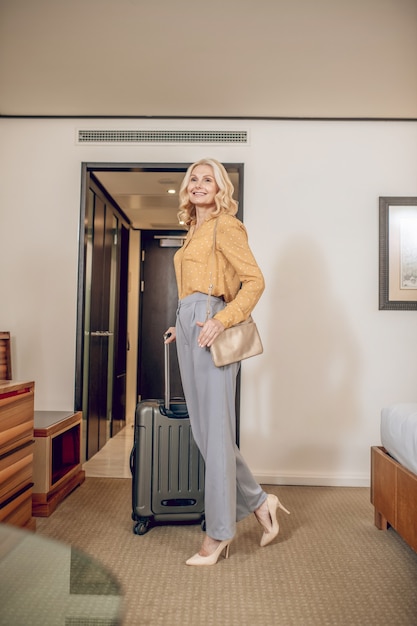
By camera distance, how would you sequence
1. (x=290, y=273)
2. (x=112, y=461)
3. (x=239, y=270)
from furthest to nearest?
(x=112, y=461)
(x=290, y=273)
(x=239, y=270)

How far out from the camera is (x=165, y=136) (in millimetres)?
3434

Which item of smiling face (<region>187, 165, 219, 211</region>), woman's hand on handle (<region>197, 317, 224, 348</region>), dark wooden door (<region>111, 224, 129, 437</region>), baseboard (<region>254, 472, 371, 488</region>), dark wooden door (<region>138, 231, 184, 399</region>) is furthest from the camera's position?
dark wooden door (<region>138, 231, 184, 399</region>)

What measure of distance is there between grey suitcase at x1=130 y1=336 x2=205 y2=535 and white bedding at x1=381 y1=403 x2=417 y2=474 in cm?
85

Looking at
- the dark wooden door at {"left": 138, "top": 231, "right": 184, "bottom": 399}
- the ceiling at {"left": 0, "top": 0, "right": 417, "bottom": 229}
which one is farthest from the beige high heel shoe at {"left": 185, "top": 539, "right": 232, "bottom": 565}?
the dark wooden door at {"left": 138, "top": 231, "right": 184, "bottom": 399}

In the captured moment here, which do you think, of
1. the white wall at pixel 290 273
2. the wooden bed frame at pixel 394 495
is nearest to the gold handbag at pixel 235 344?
the wooden bed frame at pixel 394 495

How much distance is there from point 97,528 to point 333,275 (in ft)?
6.94

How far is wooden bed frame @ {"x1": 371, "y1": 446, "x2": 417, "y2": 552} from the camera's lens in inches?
75.0

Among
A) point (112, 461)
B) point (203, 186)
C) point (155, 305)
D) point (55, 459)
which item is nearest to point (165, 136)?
point (203, 186)

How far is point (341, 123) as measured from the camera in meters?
3.43

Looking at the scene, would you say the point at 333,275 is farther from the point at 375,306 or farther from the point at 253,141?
the point at 253,141

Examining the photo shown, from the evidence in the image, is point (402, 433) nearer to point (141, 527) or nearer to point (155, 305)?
point (141, 527)

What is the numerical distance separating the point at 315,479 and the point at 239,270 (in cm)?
188

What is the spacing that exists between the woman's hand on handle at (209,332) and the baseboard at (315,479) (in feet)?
5.63

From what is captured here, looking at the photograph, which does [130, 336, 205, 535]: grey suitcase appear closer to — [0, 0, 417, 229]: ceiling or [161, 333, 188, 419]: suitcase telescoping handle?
[161, 333, 188, 419]: suitcase telescoping handle
